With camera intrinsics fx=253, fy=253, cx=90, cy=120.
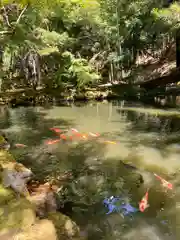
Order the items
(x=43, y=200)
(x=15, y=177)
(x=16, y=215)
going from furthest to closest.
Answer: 1. (x=15, y=177)
2. (x=43, y=200)
3. (x=16, y=215)

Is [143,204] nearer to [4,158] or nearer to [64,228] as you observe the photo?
[64,228]

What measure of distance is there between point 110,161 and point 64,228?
2.91 metres

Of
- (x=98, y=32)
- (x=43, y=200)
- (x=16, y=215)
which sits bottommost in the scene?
(x=43, y=200)

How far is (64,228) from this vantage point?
10.8ft

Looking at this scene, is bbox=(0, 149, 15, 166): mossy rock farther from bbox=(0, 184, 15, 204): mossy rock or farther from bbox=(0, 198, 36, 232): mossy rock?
bbox=(0, 198, 36, 232): mossy rock

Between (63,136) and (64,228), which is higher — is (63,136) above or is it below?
Result: above

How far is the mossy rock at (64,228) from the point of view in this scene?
10.4 feet

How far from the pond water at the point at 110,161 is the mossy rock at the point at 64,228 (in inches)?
10.3

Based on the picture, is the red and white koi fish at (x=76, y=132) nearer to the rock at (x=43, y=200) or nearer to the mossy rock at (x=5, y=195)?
the rock at (x=43, y=200)

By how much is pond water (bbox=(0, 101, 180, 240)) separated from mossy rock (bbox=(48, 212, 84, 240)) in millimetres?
261

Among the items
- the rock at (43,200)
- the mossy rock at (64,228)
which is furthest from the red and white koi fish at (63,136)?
the mossy rock at (64,228)

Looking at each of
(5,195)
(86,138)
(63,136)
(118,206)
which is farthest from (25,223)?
(63,136)

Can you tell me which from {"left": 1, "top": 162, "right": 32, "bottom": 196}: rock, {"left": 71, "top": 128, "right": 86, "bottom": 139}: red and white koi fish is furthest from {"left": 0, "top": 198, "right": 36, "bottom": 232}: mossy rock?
{"left": 71, "top": 128, "right": 86, "bottom": 139}: red and white koi fish

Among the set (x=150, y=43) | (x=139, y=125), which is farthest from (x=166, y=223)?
(x=150, y=43)
